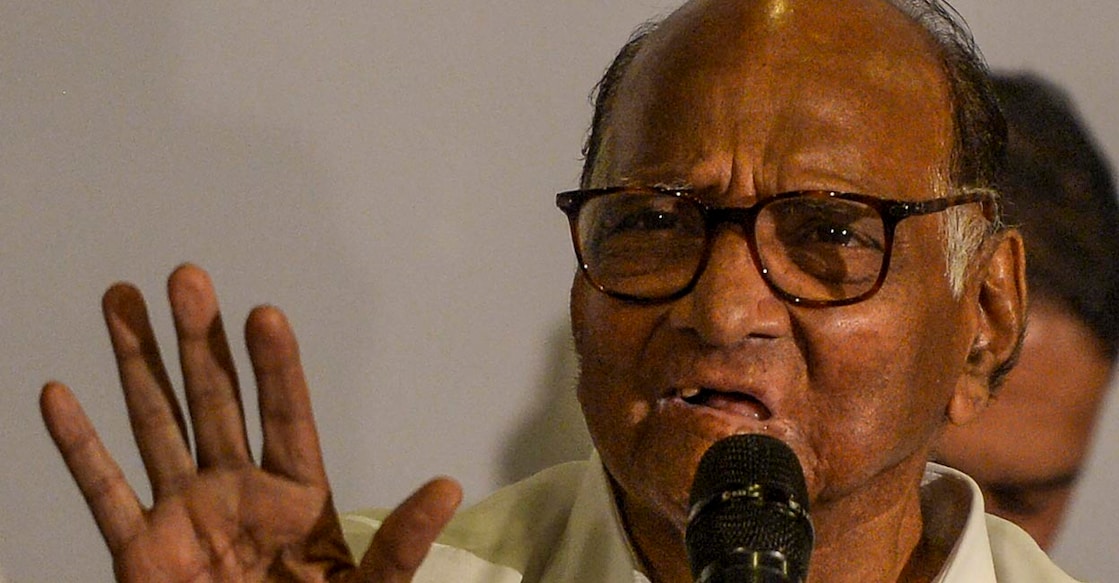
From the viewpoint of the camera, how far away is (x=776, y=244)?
3.78 ft

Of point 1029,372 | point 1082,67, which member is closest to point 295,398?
point 1029,372

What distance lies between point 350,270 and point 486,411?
24cm

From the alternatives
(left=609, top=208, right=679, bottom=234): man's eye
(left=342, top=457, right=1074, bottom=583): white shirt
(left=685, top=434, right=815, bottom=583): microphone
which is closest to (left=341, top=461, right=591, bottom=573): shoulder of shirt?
(left=342, top=457, right=1074, bottom=583): white shirt

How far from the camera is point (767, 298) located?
3.71 feet

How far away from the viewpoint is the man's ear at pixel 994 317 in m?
1.32

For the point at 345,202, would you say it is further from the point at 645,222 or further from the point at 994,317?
A: the point at 994,317

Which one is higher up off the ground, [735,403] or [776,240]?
[776,240]

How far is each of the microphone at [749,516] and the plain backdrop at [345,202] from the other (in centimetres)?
92

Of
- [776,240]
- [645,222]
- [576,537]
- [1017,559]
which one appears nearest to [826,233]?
[776,240]

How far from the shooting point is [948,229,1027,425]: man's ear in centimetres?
132

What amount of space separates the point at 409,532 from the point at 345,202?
0.73 m

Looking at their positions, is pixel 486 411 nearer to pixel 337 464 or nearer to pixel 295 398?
pixel 337 464

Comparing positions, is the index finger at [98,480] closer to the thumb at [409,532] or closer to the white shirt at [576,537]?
the thumb at [409,532]

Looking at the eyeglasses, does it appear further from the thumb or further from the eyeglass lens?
the thumb
